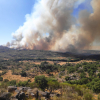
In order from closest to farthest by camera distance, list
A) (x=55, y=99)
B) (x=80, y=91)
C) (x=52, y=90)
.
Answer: (x=55, y=99) → (x=80, y=91) → (x=52, y=90)

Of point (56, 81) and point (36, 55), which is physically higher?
point (36, 55)

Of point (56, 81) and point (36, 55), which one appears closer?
point (56, 81)

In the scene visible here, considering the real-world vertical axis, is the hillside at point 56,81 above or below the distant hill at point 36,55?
below

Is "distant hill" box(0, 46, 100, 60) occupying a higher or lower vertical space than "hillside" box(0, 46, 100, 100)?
higher

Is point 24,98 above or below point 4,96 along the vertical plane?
below

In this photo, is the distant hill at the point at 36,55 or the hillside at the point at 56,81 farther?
the distant hill at the point at 36,55

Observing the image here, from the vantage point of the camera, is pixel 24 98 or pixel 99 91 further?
pixel 99 91

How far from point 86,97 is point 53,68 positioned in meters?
42.8

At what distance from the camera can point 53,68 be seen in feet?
181

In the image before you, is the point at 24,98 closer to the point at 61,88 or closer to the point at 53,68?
the point at 61,88

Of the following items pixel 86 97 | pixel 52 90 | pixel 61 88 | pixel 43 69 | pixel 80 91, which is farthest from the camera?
pixel 43 69

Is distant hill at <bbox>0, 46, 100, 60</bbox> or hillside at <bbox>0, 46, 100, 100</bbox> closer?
hillside at <bbox>0, 46, 100, 100</bbox>

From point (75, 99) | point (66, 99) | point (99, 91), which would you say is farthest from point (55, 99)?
point (99, 91)

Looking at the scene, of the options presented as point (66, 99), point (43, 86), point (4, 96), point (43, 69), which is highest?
point (4, 96)
